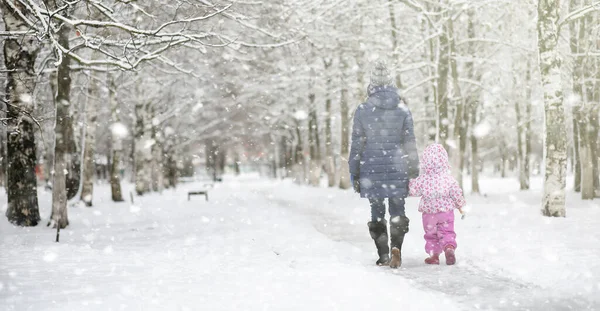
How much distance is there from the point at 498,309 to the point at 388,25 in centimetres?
A: 1768

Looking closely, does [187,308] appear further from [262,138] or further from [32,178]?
[262,138]

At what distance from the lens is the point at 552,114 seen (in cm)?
1089

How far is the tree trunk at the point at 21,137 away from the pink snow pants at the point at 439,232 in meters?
8.88

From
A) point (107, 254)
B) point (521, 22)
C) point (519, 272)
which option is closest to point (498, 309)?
point (519, 272)

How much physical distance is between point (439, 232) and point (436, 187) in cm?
55

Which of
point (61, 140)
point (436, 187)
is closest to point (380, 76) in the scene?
point (436, 187)

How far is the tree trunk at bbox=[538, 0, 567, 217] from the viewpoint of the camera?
10.8m

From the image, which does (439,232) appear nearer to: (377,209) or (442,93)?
(377,209)

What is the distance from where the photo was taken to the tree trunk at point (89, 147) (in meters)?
19.2

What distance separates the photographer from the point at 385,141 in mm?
6109

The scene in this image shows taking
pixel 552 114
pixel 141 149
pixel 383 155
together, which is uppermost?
pixel 141 149

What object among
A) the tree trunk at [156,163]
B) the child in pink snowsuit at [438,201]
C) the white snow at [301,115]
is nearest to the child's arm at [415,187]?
the child in pink snowsuit at [438,201]

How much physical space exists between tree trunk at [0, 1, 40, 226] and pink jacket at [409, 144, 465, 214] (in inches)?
342

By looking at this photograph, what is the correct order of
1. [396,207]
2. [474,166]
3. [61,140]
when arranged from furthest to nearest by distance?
[474,166] < [61,140] < [396,207]
